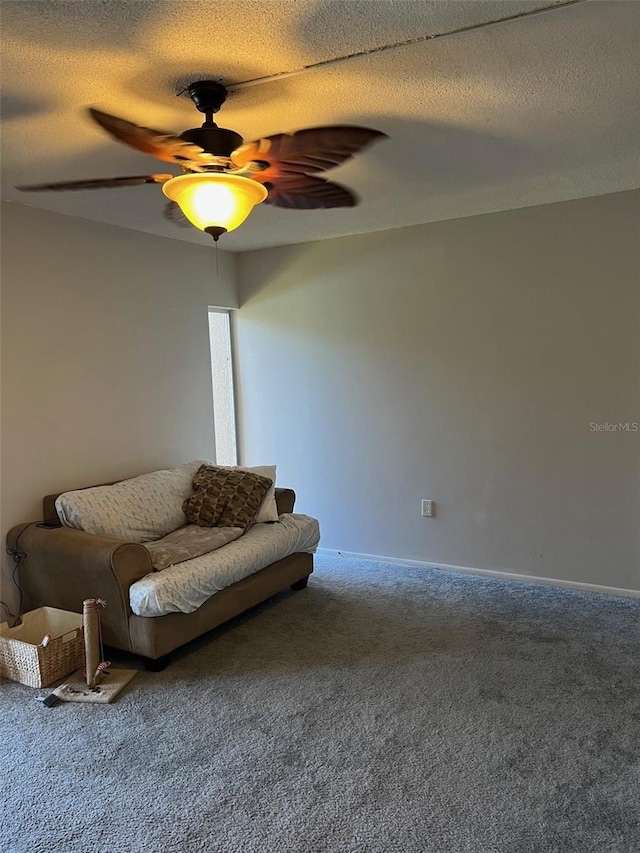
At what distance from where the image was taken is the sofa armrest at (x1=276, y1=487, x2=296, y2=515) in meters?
4.07

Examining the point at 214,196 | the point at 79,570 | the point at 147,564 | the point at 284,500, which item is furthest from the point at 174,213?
the point at 284,500

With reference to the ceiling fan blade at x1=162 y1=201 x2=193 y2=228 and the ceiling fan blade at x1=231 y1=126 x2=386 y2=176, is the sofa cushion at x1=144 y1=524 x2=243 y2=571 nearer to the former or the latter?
the ceiling fan blade at x1=162 y1=201 x2=193 y2=228

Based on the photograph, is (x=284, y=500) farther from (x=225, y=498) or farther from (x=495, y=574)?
(x=495, y=574)

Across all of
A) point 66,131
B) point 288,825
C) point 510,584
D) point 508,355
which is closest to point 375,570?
point 510,584

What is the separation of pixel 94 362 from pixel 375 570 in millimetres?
2327

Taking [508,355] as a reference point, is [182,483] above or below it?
below

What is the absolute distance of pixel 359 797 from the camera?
81.4 inches

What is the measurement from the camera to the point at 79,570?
9.98 feet

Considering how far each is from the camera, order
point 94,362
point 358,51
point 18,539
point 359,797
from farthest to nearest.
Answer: point 94,362 < point 18,539 < point 359,797 < point 358,51

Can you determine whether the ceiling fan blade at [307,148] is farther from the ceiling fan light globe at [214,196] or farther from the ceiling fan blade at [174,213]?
the ceiling fan blade at [174,213]

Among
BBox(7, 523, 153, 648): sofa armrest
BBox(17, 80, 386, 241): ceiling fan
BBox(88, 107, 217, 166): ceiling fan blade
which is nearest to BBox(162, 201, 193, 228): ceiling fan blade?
BBox(17, 80, 386, 241): ceiling fan

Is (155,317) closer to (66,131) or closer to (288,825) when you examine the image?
(66,131)

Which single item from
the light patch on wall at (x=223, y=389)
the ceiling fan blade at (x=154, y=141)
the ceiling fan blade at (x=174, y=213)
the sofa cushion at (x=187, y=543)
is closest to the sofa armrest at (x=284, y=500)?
the sofa cushion at (x=187, y=543)

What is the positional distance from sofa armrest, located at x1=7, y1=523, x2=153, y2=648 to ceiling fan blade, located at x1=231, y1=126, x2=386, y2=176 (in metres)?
1.88
